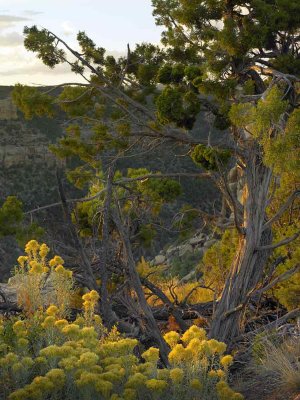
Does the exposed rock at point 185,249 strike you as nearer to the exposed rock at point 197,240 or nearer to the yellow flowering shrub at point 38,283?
the exposed rock at point 197,240

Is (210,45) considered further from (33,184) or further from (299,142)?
(33,184)

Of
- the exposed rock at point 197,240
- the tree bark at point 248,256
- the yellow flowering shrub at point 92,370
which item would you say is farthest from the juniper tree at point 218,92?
the exposed rock at point 197,240

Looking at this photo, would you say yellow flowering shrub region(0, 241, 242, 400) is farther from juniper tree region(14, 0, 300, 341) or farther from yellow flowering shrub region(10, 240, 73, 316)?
juniper tree region(14, 0, 300, 341)

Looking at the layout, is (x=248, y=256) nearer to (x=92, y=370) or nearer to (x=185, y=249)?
(x=92, y=370)

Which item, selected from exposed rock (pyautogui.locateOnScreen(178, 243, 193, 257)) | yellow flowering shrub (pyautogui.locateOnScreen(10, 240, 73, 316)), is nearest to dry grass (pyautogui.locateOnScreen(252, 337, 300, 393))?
yellow flowering shrub (pyautogui.locateOnScreen(10, 240, 73, 316))

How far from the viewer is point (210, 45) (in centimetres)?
1123

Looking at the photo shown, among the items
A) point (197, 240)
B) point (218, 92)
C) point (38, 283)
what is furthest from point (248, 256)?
point (197, 240)

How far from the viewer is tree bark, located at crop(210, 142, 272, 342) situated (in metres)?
9.66

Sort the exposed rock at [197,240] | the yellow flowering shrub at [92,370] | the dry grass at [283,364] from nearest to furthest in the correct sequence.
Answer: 1. the yellow flowering shrub at [92,370]
2. the dry grass at [283,364]
3. the exposed rock at [197,240]

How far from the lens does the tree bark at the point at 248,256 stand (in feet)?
31.7

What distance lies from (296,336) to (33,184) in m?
38.6

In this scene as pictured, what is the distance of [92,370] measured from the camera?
529 centimetres

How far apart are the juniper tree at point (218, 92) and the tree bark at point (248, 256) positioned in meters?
0.01

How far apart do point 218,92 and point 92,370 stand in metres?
Answer: 5.79
